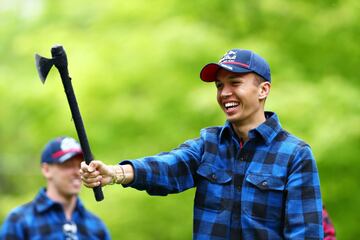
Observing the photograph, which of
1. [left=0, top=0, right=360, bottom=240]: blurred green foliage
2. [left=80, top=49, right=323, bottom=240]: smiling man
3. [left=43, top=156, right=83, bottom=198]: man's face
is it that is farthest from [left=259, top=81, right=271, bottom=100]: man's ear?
[left=0, top=0, right=360, bottom=240]: blurred green foliage

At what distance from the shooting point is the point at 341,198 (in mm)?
9781

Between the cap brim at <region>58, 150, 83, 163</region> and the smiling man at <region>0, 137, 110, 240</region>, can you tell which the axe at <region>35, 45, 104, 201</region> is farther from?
the cap brim at <region>58, 150, 83, 163</region>

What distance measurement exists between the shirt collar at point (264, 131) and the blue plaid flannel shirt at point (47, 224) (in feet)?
9.95

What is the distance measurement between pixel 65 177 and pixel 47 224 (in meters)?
0.46

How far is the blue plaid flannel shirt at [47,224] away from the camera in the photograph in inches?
300

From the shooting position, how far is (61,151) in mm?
8078

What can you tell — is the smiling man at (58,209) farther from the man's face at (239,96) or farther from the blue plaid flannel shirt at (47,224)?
the man's face at (239,96)

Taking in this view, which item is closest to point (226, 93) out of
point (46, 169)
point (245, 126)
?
point (245, 126)

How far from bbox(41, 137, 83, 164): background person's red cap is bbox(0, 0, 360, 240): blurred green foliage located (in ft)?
7.64

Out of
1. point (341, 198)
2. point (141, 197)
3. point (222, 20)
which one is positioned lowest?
point (341, 198)

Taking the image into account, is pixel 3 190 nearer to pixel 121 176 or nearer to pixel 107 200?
pixel 107 200

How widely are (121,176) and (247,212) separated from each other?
0.72m

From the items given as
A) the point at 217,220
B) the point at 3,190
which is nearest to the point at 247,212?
the point at 217,220

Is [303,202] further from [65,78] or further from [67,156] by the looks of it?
[67,156]
